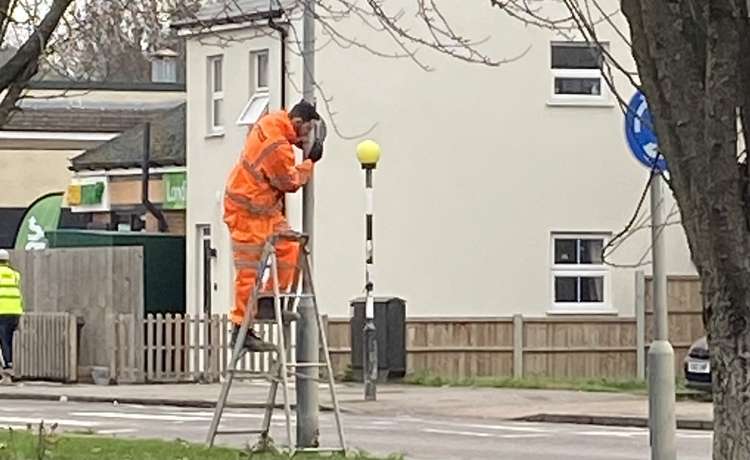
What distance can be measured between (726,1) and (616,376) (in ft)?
82.9

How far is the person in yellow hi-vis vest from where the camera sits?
96.7 ft

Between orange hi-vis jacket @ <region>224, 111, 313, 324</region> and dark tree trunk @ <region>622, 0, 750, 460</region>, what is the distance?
6.65m

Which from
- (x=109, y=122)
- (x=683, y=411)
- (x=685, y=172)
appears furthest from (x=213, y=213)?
(x=685, y=172)

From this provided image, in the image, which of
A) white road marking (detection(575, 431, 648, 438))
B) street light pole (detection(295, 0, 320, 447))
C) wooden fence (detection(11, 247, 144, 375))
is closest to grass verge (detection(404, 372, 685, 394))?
wooden fence (detection(11, 247, 144, 375))

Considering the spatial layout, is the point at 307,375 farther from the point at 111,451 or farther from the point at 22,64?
the point at 22,64

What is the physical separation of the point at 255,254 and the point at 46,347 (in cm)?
1774

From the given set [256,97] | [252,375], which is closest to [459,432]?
[252,375]

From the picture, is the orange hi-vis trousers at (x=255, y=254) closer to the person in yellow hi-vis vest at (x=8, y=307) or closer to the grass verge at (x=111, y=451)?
the grass verge at (x=111, y=451)

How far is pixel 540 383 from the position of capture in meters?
26.8

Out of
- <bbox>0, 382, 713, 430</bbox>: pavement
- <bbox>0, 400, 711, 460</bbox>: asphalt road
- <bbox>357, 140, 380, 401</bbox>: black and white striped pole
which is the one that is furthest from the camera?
<bbox>357, 140, 380, 401</bbox>: black and white striped pole

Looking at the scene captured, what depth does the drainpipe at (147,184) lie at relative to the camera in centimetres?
3753

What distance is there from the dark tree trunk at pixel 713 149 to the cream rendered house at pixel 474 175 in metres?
24.5

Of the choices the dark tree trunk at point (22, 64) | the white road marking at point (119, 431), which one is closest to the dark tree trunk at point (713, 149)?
the dark tree trunk at point (22, 64)

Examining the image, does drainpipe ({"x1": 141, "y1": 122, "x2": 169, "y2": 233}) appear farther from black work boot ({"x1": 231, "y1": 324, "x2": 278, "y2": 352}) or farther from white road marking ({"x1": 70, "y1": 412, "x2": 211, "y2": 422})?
black work boot ({"x1": 231, "y1": 324, "x2": 278, "y2": 352})
